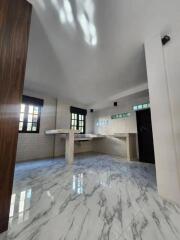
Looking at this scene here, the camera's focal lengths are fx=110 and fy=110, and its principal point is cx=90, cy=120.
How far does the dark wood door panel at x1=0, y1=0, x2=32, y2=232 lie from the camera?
100 centimetres

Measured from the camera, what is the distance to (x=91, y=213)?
1.18 m

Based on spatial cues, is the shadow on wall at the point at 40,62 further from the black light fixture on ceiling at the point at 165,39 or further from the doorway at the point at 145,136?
the doorway at the point at 145,136

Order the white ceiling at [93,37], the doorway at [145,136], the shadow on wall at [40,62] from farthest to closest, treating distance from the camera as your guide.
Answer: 1. the doorway at [145,136]
2. the shadow on wall at [40,62]
3. the white ceiling at [93,37]

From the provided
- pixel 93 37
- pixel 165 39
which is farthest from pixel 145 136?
pixel 93 37

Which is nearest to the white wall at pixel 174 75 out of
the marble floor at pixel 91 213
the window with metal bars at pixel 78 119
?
the marble floor at pixel 91 213

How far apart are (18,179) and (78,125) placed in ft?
12.2

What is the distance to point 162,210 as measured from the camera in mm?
1239

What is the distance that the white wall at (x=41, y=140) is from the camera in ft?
12.4

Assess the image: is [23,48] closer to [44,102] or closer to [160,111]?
[160,111]

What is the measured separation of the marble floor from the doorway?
2020 mm

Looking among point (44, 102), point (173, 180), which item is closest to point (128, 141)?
point (173, 180)

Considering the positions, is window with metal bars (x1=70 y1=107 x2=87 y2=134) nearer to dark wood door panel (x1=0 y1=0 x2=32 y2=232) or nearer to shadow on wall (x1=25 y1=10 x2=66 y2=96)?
shadow on wall (x1=25 y1=10 x2=66 y2=96)

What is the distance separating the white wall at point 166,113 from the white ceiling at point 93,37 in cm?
39

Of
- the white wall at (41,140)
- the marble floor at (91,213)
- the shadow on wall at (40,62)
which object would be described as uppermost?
the shadow on wall at (40,62)
